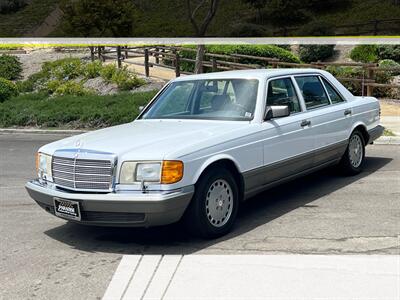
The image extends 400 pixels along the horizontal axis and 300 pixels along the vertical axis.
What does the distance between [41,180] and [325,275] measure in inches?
122

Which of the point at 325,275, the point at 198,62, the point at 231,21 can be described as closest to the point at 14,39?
the point at 231,21

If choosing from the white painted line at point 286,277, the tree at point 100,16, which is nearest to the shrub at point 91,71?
the tree at point 100,16

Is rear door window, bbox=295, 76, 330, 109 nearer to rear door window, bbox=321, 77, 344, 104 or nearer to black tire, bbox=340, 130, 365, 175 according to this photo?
rear door window, bbox=321, 77, 344, 104

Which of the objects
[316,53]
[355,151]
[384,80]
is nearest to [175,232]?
[355,151]

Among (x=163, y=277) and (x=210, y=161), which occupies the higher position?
(x=210, y=161)

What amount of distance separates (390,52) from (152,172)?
2391 centimetres

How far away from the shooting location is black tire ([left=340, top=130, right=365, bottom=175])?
826cm

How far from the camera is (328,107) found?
7.82m

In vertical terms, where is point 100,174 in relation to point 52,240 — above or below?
above

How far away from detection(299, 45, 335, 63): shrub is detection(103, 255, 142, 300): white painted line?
2621 cm

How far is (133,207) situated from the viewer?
215 inches

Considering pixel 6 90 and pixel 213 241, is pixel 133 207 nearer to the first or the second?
pixel 213 241

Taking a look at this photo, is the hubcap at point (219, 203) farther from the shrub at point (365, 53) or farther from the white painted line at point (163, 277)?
the shrub at point (365, 53)

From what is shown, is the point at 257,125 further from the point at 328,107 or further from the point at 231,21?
the point at 231,21
